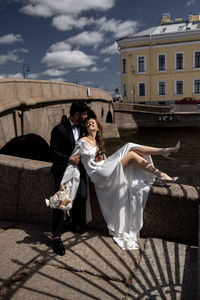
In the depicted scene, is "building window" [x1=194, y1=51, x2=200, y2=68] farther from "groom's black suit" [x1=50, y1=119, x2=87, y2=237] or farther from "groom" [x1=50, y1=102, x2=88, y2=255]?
"groom's black suit" [x1=50, y1=119, x2=87, y2=237]

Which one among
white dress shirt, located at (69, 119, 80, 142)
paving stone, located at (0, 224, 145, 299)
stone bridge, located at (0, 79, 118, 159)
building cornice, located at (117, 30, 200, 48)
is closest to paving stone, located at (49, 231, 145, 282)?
paving stone, located at (0, 224, 145, 299)

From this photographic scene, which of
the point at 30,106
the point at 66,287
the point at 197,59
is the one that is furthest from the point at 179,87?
the point at 66,287

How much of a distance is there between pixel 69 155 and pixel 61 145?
0.14m

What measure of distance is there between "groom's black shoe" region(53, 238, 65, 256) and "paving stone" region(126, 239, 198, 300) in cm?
74

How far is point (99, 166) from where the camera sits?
3062mm

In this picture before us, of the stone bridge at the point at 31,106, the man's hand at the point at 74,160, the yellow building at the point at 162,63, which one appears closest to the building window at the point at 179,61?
the yellow building at the point at 162,63

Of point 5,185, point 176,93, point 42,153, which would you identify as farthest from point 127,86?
point 5,185

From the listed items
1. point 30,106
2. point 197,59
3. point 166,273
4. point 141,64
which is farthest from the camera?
point 141,64

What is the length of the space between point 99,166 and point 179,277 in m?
1.31

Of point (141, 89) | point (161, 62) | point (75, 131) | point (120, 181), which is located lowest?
point (120, 181)

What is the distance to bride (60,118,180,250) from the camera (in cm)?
302

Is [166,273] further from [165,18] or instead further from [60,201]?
[165,18]

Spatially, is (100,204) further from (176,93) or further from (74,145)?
(176,93)

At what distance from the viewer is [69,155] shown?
316 centimetres
